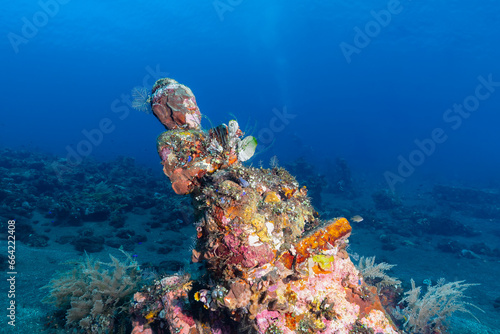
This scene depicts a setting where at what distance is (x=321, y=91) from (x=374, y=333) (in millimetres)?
161169

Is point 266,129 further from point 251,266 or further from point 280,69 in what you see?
point 280,69

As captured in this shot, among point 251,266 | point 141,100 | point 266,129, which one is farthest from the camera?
point 266,129

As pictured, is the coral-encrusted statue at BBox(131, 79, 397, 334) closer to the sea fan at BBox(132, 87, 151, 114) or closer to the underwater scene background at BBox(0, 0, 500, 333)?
the underwater scene background at BBox(0, 0, 500, 333)

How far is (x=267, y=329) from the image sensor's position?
9.36 feet

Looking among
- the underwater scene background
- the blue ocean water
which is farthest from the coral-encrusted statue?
the blue ocean water

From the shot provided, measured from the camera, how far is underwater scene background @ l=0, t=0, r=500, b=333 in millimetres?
9023

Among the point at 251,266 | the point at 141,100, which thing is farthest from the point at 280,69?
the point at 251,266

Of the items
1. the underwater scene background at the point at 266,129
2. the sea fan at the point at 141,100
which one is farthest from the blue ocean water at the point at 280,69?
the sea fan at the point at 141,100

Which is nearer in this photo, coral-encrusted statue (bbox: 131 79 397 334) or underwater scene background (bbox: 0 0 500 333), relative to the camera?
coral-encrusted statue (bbox: 131 79 397 334)

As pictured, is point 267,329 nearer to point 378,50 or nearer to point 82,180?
point 82,180

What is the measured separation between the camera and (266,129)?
6888cm

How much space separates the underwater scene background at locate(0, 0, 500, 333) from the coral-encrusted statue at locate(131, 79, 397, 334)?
2.67ft

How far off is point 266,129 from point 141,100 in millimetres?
64613

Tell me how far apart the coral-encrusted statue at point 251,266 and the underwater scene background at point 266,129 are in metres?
0.81
